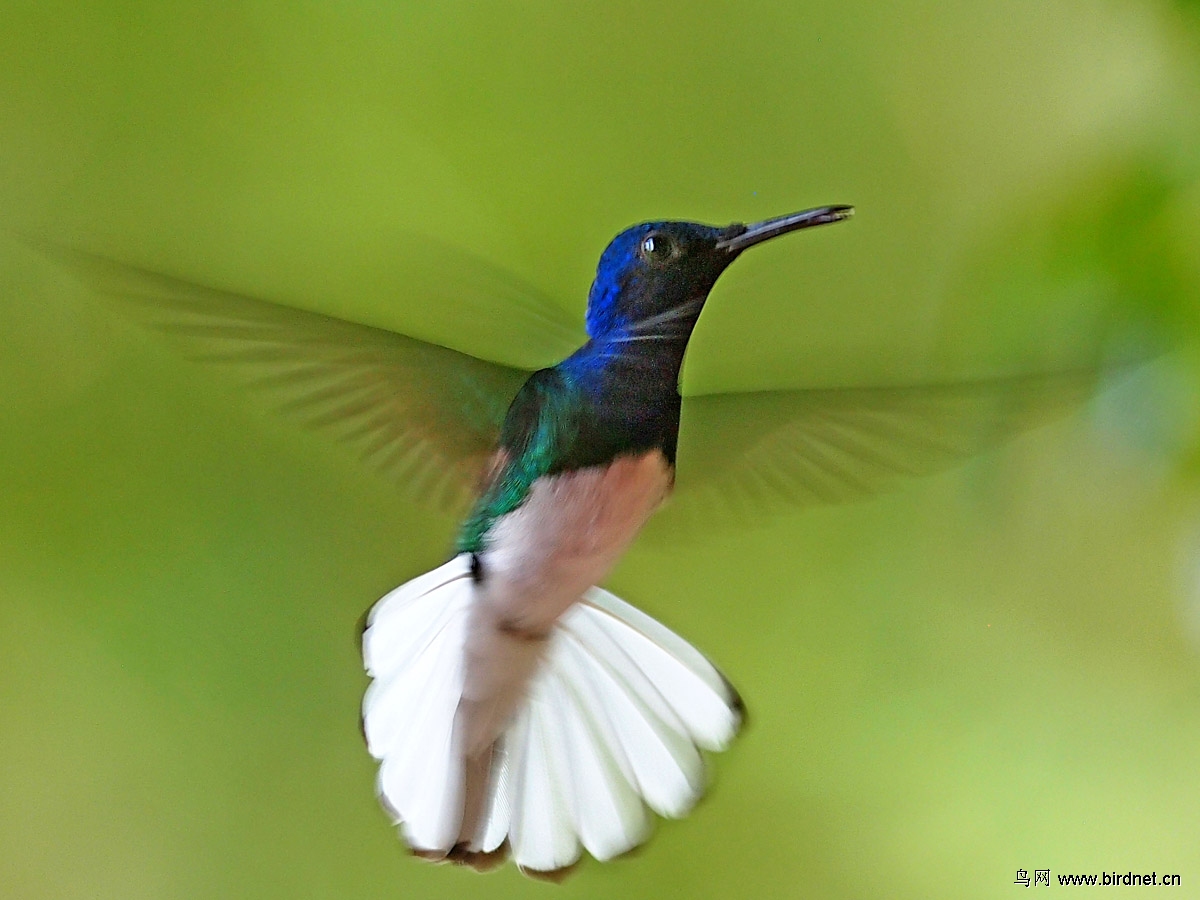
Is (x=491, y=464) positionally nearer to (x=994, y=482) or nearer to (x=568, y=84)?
(x=568, y=84)

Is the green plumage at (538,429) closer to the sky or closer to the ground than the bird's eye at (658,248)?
closer to the ground

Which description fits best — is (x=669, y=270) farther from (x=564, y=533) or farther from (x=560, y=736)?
(x=560, y=736)

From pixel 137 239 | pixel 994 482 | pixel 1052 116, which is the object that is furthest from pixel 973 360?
pixel 137 239

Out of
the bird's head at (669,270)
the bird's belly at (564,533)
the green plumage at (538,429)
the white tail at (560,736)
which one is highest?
the bird's head at (669,270)

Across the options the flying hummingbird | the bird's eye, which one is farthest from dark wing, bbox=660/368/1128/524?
the bird's eye

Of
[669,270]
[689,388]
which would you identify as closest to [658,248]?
[669,270]

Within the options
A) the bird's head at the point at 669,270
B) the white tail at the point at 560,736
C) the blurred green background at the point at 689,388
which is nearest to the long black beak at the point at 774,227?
the bird's head at the point at 669,270

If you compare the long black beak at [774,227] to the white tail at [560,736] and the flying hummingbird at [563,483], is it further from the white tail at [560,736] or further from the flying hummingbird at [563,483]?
the white tail at [560,736]
